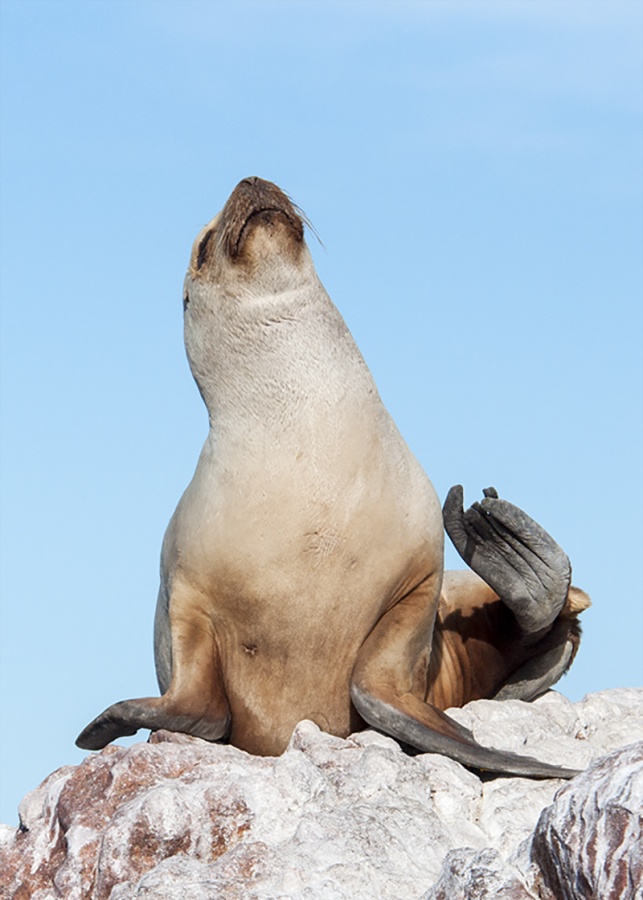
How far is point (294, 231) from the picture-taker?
665 cm

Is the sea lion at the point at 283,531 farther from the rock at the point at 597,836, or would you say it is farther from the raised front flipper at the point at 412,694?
the rock at the point at 597,836

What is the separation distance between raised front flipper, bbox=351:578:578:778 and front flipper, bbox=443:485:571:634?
0.37m

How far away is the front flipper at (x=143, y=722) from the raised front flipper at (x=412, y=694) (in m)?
0.67

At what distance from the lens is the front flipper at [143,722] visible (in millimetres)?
6332

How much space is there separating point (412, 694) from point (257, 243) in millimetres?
2140

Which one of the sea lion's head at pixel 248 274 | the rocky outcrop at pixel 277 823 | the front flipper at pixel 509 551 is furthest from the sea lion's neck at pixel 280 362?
the rocky outcrop at pixel 277 823

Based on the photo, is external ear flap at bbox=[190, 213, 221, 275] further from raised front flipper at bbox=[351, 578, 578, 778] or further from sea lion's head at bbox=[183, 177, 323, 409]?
raised front flipper at bbox=[351, 578, 578, 778]

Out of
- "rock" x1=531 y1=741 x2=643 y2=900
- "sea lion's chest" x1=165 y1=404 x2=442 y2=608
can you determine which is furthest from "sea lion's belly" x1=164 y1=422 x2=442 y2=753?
"rock" x1=531 y1=741 x2=643 y2=900

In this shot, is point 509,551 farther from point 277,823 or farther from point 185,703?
point 277,823

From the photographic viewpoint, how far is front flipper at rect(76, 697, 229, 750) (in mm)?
6332

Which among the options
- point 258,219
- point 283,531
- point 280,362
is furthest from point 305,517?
point 258,219

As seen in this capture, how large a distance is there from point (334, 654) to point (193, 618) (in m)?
0.67

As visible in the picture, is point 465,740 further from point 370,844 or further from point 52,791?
point 52,791

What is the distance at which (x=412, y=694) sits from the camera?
659cm
